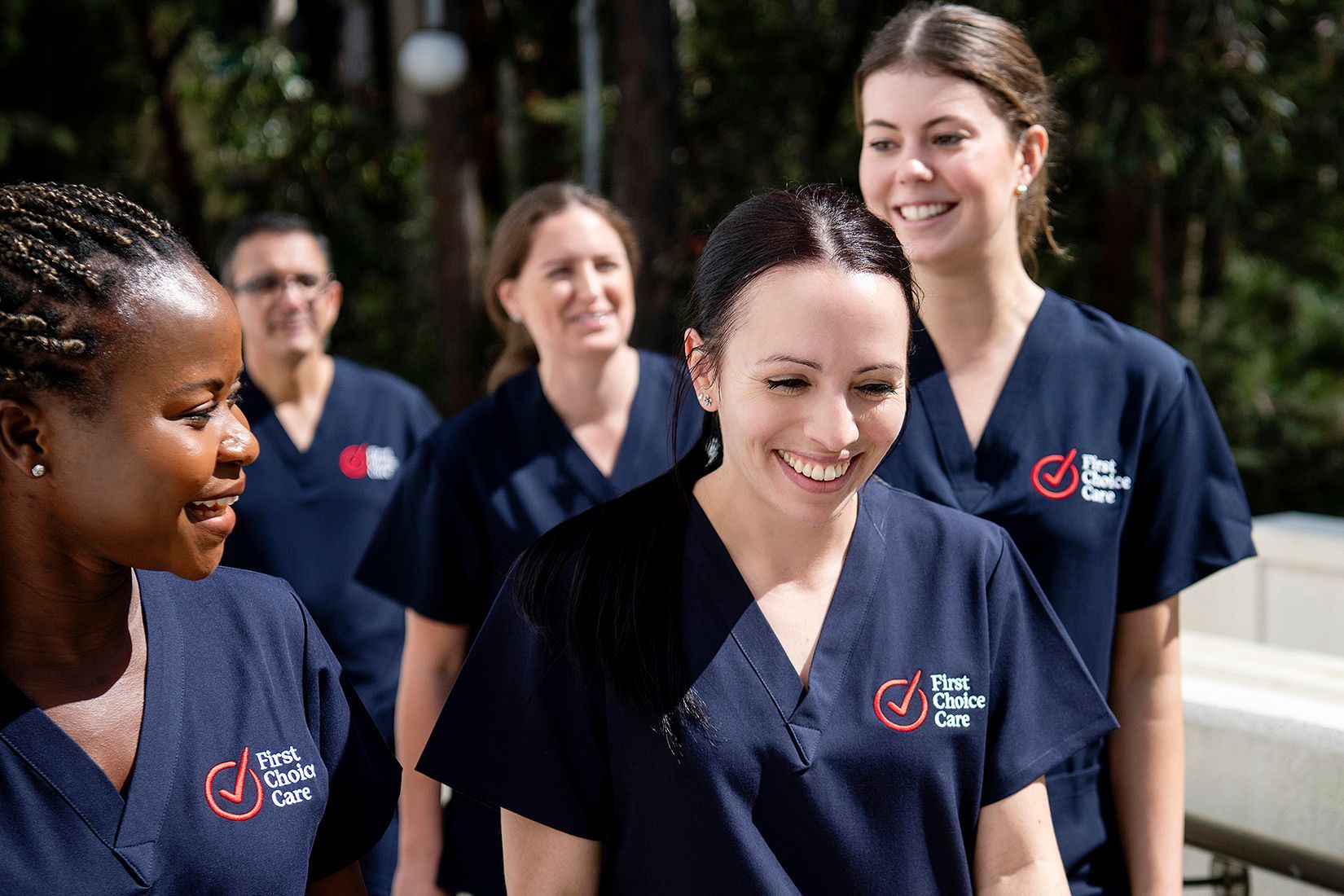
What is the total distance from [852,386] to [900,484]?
1.64 feet

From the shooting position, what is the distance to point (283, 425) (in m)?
3.25

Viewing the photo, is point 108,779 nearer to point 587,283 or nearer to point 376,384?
point 587,283

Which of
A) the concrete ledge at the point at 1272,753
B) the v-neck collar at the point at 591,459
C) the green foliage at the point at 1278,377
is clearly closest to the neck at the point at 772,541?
the v-neck collar at the point at 591,459

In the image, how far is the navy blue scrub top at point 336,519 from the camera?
3.04 metres

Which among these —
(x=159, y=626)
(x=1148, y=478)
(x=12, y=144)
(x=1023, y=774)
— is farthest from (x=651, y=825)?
(x=12, y=144)

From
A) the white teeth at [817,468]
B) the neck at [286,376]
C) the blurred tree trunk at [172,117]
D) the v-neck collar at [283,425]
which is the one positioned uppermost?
the blurred tree trunk at [172,117]

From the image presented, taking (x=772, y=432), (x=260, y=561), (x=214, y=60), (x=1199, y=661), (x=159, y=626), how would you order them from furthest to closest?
1. (x=214, y=60)
2. (x=260, y=561)
3. (x=1199, y=661)
4. (x=772, y=432)
5. (x=159, y=626)

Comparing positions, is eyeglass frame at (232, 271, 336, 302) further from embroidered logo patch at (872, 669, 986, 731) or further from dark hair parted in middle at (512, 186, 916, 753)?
embroidered logo patch at (872, 669, 986, 731)

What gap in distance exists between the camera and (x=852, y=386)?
1.48 meters

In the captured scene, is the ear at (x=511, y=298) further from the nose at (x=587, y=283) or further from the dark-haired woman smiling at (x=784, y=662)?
the dark-haired woman smiling at (x=784, y=662)

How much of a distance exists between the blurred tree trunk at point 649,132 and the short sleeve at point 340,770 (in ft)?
16.8

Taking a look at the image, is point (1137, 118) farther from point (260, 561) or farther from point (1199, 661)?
point (260, 561)

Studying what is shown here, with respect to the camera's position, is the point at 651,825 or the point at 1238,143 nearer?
the point at 651,825

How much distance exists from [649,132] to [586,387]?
425 cm
